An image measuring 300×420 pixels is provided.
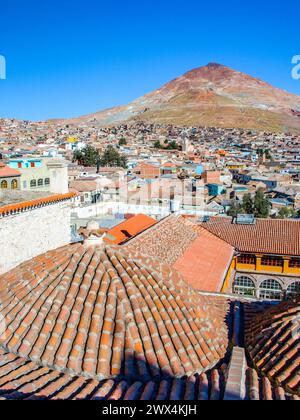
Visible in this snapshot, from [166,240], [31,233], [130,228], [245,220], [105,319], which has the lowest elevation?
[245,220]

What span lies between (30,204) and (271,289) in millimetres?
11761

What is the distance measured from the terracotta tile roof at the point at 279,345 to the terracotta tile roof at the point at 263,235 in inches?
455

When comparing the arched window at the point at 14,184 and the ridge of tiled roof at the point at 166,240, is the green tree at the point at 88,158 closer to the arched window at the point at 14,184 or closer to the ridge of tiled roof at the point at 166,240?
the arched window at the point at 14,184

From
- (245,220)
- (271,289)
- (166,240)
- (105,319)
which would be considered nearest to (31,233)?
(166,240)

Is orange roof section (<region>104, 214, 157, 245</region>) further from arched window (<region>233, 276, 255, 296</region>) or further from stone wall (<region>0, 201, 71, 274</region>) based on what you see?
arched window (<region>233, 276, 255, 296</region>)

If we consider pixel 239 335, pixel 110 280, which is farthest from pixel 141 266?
pixel 239 335

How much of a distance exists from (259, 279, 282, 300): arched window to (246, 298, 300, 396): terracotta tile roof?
1241 cm

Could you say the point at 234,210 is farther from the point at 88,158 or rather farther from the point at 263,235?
the point at 88,158

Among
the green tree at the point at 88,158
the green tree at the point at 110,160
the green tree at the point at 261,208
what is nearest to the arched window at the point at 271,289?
the green tree at the point at 261,208

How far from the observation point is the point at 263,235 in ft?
61.3

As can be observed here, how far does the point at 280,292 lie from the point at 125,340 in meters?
14.7

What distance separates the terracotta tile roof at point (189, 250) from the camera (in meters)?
11.4

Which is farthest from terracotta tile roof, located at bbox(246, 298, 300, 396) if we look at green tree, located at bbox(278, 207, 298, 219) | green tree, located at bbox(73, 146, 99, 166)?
green tree, located at bbox(73, 146, 99, 166)

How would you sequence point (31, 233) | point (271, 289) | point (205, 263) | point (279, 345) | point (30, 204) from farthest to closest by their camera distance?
point (271, 289)
point (205, 263)
point (31, 233)
point (30, 204)
point (279, 345)
